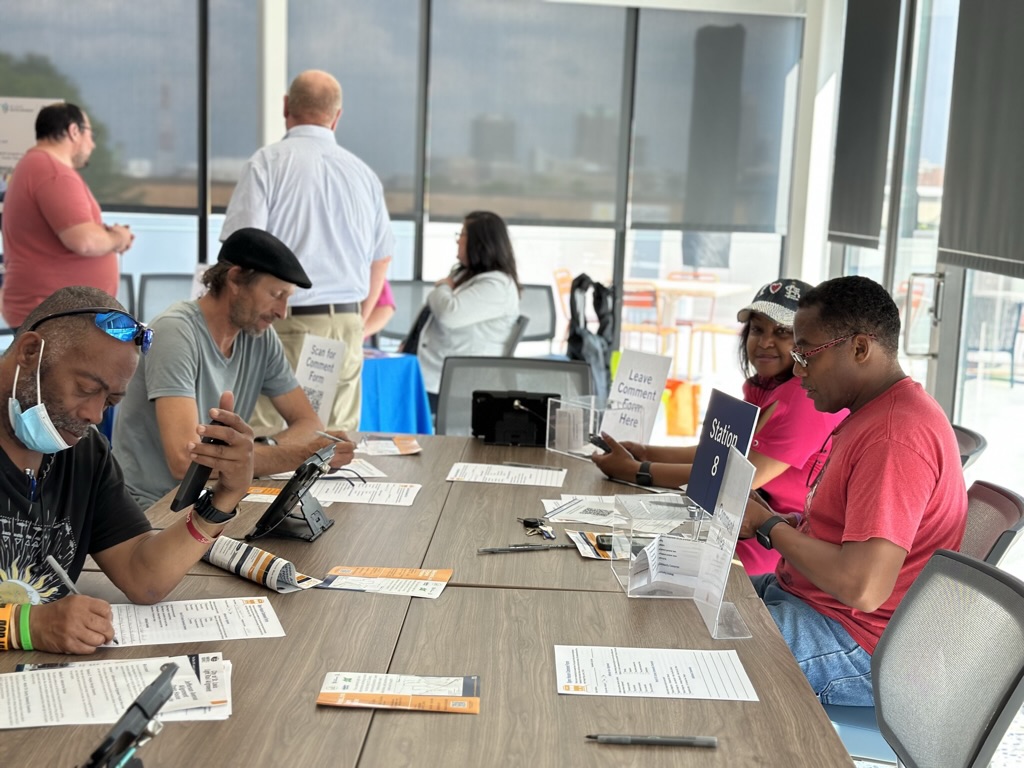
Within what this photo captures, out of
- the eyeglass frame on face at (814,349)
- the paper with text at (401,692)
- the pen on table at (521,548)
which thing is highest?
the eyeglass frame on face at (814,349)

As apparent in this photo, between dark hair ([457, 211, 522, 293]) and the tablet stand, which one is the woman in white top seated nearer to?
dark hair ([457, 211, 522, 293])

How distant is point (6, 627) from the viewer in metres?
1.56

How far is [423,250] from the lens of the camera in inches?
270

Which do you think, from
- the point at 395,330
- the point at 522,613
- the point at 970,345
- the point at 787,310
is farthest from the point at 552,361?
the point at 395,330

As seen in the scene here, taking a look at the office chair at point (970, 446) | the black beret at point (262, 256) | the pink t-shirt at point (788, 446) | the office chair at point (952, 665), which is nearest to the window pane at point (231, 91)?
the black beret at point (262, 256)

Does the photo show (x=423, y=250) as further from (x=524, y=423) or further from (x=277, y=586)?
(x=277, y=586)

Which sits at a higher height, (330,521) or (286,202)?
(286,202)

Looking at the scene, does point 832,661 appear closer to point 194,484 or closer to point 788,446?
point 788,446

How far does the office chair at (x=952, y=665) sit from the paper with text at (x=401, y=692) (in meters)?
0.72

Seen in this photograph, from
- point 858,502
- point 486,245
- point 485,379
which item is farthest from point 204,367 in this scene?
point 486,245

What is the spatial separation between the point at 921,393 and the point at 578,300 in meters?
3.37

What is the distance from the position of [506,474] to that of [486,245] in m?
2.34

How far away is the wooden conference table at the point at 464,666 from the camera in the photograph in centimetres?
131

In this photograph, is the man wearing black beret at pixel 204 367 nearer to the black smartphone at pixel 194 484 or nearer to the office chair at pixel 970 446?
the black smartphone at pixel 194 484
